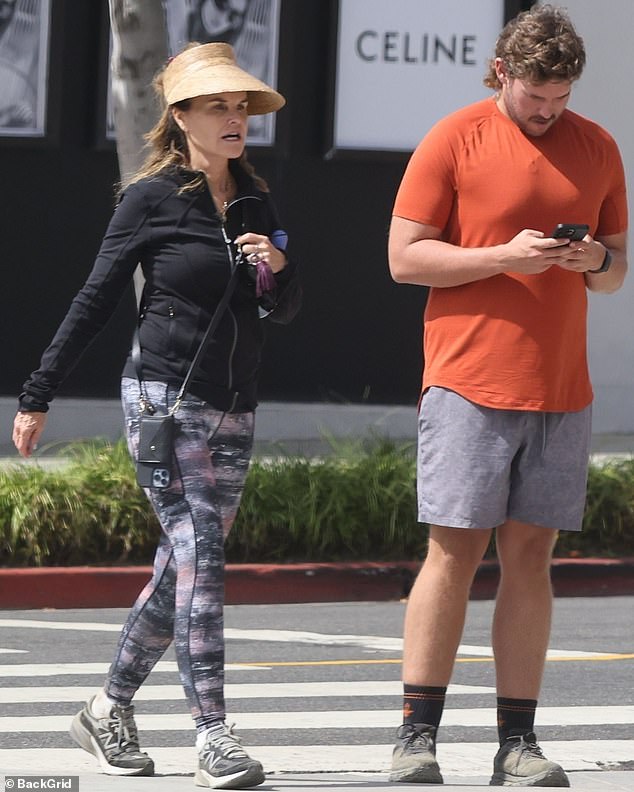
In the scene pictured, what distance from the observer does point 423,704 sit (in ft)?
16.0

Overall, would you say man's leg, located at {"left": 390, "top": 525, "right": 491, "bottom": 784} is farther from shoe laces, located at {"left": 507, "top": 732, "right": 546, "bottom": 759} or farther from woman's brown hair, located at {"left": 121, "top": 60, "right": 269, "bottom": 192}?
woman's brown hair, located at {"left": 121, "top": 60, "right": 269, "bottom": 192}

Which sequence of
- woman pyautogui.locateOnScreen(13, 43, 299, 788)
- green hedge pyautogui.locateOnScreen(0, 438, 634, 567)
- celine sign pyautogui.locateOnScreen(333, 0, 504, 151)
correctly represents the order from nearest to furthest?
woman pyautogui.locateOnScreen(13, 43, 299, 788) → green hedge pyautogui.locateOnScreen(0, 438, 634, 567) → celine sign pyautogui.locateOnScreen(333, 0, 504, 151)

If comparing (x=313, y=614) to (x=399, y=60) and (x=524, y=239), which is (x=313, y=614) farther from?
(x=399, y=60)

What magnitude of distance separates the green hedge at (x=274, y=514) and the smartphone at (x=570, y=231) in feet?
17.6

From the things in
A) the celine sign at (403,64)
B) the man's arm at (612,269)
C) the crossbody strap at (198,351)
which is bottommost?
the crossbody strap at (198,351)

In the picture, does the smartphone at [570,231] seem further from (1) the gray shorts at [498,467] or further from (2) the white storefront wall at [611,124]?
(2) the white storefront wall at [611,124]

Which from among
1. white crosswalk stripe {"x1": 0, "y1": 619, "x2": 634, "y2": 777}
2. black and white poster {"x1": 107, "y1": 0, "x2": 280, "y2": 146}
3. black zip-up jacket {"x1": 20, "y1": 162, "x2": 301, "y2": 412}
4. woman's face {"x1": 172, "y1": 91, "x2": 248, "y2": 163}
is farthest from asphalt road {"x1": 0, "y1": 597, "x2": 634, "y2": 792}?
black and white poster {"x1": 107, "y1": 0, "x2": 280, "y2": 146}

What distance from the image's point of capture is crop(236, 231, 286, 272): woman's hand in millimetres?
4910

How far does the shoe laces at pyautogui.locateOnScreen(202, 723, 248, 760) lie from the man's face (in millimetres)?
1778

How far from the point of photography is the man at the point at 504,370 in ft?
15.8

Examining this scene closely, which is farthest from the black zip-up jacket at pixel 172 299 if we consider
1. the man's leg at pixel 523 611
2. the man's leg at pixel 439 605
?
the man's leg at pixel 523 611

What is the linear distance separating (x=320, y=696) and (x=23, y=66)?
344 inches

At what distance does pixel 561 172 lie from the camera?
16.0 feet
